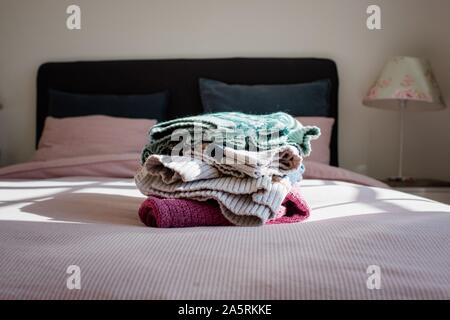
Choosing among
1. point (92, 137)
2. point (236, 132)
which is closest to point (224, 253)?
point (236, 132)

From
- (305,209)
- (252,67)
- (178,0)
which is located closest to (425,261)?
(305,209)

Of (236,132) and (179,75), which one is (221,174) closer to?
(236,132)

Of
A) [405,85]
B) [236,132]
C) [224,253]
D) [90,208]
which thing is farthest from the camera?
[405,85]

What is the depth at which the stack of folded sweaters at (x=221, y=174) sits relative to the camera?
1272 mm

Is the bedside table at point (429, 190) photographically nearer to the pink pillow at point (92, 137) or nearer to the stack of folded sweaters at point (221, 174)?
the pink pillow at point (92, 137)

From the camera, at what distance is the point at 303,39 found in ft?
11.0

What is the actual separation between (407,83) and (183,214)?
6.77ft

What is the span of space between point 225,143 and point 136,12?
2.23 meters

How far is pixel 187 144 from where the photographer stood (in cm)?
143

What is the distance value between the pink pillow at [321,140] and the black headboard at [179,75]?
24 centimetres

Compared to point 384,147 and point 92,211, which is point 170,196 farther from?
point 384,147

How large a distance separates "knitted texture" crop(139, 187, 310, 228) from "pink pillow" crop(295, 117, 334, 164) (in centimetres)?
156

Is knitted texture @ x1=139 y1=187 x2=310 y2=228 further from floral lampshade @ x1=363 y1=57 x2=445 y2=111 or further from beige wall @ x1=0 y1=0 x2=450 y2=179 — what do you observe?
beige wall @ x1=0 y1=0 x2=450 y2=179

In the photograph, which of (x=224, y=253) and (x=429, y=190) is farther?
(x=429, y=190)
